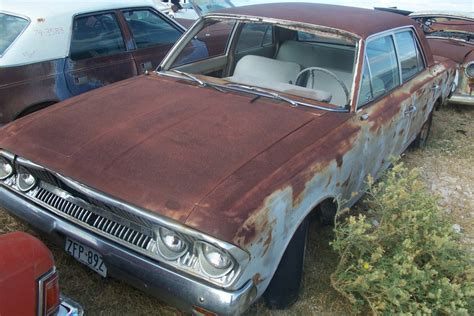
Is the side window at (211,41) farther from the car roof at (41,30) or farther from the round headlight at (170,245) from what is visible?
the round headlight at (170,245)

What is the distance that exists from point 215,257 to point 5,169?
151cm

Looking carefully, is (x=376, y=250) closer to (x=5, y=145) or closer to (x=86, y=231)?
(x=86, y=231)

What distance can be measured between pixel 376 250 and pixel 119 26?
377 centimetres

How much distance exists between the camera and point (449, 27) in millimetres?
7660

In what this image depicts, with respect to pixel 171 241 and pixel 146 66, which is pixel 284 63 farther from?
pixel 171 241

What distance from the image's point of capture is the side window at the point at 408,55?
13.1 ft

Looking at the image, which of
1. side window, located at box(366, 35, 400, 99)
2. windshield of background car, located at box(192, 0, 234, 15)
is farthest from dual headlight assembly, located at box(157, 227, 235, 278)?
windshield of background car, located at box(192, 0, 234, 15)

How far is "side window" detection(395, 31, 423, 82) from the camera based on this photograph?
13.1 ft

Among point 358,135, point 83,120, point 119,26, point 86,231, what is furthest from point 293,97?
point 119,26

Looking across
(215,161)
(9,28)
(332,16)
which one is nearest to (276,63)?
(332,16)

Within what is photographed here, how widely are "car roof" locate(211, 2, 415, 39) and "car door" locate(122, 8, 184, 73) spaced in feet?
5.32

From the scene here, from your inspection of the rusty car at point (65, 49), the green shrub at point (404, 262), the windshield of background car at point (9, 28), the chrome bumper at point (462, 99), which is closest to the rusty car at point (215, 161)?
the green shrub at point (404, 262)

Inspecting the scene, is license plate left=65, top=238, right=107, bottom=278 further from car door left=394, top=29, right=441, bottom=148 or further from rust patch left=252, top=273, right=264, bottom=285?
car door left=394, top=29, right=441, bottom=148

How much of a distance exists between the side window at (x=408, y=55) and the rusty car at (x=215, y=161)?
4cm
